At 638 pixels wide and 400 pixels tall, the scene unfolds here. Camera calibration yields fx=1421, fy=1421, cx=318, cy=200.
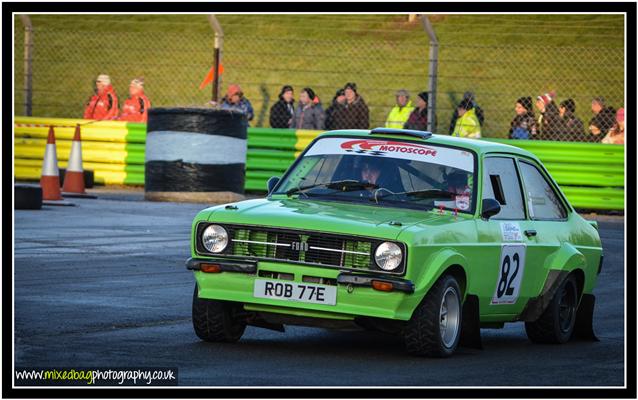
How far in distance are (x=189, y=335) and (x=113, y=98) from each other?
17.3 m

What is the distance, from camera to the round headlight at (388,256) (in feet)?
27.8

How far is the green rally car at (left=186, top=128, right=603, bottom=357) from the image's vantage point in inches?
334

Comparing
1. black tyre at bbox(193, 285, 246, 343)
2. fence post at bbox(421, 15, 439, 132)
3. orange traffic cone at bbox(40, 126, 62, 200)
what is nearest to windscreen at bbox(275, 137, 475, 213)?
black tyre at bbox(193, 285, 246, 343)

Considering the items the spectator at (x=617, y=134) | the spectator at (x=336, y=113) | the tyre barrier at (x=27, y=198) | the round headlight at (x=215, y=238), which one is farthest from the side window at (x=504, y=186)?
the spectator at (x=336, y=113)

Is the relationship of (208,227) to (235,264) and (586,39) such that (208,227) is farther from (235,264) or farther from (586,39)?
(586,39)

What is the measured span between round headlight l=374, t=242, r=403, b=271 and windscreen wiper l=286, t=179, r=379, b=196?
1101 millimetres

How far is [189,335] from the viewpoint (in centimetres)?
942

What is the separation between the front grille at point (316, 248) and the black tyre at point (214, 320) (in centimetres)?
43

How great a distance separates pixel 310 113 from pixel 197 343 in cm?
1651

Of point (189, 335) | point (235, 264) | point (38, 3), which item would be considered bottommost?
point (189, 335)

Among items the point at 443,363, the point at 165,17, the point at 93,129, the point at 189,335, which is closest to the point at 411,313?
the point at 443,363

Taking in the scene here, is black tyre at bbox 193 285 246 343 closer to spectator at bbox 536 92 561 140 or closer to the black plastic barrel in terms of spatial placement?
the black plastic barrel

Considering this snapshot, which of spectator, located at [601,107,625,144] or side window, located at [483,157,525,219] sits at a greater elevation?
spectator, located at [601,107,625,144]

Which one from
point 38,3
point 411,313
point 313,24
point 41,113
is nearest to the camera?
point 411,313
